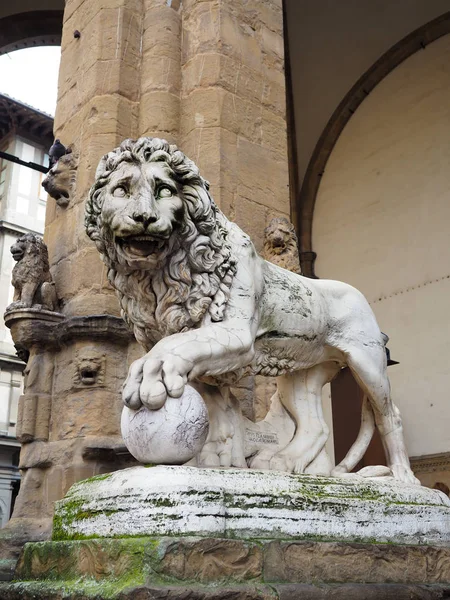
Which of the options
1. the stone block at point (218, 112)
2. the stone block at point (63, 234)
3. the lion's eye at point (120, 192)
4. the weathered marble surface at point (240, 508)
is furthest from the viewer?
the stone block at point (218, 112)

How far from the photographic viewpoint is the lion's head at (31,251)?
14.8 feet

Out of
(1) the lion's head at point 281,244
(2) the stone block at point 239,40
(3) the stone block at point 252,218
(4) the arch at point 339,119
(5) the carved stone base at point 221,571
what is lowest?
(5) the carved stone base at point 221,571

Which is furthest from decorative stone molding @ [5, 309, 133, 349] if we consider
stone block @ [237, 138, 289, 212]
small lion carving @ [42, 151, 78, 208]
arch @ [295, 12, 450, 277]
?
arch @ [295, 12, 450, 277]

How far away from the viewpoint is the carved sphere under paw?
239cm

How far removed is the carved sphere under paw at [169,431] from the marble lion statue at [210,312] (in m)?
0.04

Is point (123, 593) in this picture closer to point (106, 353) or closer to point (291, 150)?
point (106, 353)

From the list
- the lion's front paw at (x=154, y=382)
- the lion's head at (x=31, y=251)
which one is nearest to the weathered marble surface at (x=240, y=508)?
the lion's front paw at (x=154, y=382)

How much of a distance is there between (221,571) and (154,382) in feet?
2.05

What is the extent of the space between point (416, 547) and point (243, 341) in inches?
36.7

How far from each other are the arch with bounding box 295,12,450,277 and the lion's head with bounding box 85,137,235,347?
28.3ft

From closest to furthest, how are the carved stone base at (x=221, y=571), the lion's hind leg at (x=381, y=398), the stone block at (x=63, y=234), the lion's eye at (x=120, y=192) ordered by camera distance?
the carved stone base at (x=221, y=571)
the lion's eye at (x=120, y=192)
the lion's hind leg at (x=381, y=398)
the stone block at (x=63, y=234)

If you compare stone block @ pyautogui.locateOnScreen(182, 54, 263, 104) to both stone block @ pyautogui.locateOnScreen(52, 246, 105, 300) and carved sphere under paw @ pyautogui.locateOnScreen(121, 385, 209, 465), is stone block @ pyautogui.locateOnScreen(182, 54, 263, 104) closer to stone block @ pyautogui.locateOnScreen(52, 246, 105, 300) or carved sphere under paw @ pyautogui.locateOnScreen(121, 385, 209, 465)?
stone block @ pyautogui.locateOnScreen(52, 246, 105, 300)

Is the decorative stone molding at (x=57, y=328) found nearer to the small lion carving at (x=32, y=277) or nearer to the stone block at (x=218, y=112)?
the small lion carving at (x=32, y=277)

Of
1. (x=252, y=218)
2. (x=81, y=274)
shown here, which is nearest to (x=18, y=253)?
(x=81, y=274)
